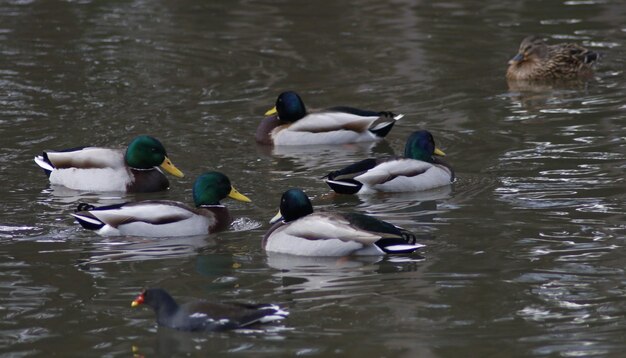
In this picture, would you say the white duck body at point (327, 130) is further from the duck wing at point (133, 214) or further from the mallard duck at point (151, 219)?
the duck wing at point (133, 214)

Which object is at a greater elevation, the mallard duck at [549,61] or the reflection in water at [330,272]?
the mallard duck at [549,61]

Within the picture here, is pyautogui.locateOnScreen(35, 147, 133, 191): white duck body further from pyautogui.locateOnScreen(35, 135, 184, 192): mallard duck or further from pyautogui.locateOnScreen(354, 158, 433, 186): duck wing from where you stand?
pyautogui.locateOnScreen(354, 158, 433, 186): duck wing

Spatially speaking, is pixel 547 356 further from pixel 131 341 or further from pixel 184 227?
pixel 184 227

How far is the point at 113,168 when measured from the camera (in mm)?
13086

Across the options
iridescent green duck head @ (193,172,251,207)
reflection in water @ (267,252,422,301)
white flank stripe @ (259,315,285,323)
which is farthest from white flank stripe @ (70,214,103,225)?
white flank stripe @ (259,315,285,323)

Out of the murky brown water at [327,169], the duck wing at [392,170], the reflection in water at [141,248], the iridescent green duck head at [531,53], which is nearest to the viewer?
→ the murky brown water at [327,169]

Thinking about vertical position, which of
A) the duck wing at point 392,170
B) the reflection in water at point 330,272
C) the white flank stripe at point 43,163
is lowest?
the reflection in water at point 330,272

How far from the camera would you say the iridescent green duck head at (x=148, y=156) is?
1291 cm

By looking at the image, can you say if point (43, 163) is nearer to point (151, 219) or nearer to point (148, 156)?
point (148, 156)

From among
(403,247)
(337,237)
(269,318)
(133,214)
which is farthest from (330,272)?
(133,214)

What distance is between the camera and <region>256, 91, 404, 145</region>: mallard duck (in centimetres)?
1488

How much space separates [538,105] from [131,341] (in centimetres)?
859

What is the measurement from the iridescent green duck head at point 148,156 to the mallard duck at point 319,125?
2052 mm

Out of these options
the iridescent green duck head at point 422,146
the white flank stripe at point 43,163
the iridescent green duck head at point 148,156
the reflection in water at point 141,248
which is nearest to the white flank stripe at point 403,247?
the reflection in water at point 141,248
